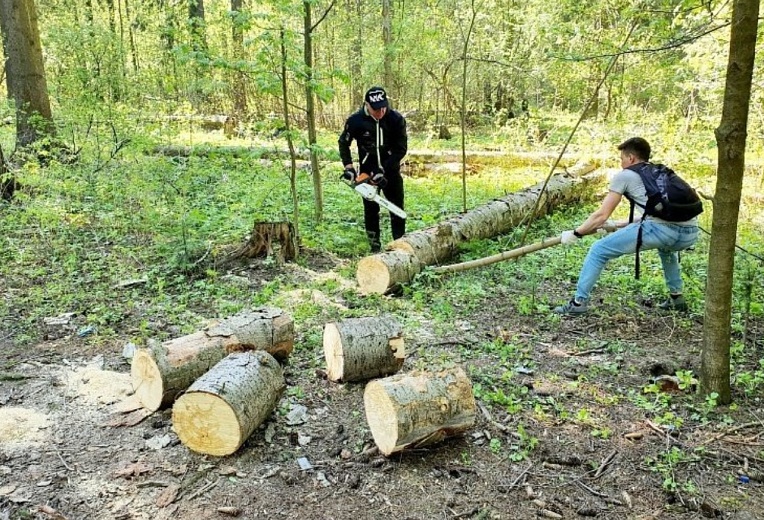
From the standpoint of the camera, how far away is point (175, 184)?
292 inches

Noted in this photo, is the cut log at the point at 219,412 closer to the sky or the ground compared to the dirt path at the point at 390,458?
closer to the sky

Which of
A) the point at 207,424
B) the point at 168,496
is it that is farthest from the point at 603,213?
the point at 168,496

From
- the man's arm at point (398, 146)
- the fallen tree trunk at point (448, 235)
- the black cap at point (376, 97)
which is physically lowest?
the fallen tree trunk at point (448, 235)

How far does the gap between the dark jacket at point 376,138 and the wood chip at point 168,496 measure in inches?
174

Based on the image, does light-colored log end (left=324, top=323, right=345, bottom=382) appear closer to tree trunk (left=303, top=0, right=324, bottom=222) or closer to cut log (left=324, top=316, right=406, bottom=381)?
cut log (left=324, top=316, right=406, bottom=381)

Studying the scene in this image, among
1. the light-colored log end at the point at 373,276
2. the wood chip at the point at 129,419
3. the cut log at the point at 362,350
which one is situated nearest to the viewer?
the wood chip at the point at 129,419

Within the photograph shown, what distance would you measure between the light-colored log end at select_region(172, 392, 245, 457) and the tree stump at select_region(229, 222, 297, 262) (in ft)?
10.6

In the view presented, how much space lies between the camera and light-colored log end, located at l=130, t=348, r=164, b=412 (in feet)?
11.1

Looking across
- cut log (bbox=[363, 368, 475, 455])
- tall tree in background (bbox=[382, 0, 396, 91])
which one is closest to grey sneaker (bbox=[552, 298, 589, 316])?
→ cut log (bbox=[363, 368, 475, 455])

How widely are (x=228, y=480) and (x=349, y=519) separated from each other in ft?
2.36

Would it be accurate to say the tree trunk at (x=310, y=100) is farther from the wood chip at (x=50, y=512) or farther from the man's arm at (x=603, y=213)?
the wood chip at (x=50, y=512)

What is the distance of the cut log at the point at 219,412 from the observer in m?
2.95

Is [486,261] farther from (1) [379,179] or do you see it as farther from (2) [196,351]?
(2) [196,351]

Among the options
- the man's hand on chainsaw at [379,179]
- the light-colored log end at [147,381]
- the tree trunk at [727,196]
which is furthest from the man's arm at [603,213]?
the light-colored log end at [147,381]
